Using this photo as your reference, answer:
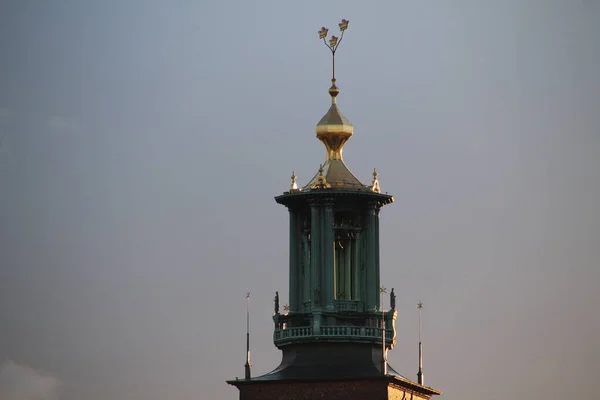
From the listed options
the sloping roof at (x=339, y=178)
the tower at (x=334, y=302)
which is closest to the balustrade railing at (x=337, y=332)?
the tower at (x=334, y=302)

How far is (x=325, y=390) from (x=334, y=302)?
15.8 ft

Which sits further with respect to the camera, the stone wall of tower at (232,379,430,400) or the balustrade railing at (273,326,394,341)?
the balustrade railing at (273,326,394,341)

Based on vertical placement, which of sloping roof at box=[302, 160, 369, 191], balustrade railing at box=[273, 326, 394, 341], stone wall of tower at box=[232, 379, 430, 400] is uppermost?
sloping roof at box=[302, 160, 369, 191]

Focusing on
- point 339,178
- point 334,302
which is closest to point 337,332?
point 334,302

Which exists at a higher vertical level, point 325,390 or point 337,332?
point 337,332

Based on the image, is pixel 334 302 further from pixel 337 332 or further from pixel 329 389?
pixel 329 389

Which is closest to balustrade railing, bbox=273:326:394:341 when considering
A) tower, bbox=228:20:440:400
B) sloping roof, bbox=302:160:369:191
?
tower, bbox=228:20:440:400

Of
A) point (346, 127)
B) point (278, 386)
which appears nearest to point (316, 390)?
point (278, 386)

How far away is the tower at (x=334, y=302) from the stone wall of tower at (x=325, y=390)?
0.17 feet

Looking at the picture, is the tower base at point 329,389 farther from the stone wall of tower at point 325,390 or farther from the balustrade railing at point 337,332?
the balustrade railing at point 337,332

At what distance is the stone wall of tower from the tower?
51 millimetres

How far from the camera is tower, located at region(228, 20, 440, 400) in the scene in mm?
190250

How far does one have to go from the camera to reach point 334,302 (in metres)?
192

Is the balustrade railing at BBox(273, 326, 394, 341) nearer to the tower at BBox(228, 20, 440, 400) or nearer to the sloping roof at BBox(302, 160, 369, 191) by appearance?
the tower at BBox(228, 20, 440, 400)
